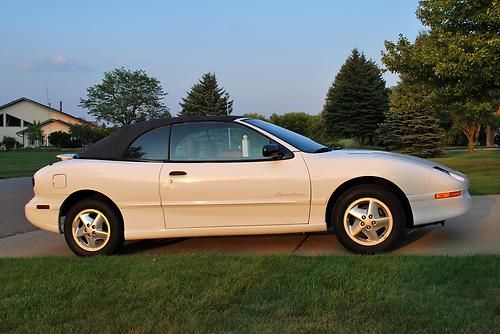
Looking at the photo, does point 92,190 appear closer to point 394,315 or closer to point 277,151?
point 277,151

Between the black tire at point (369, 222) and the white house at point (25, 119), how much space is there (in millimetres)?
74688

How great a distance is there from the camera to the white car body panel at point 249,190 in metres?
5.45

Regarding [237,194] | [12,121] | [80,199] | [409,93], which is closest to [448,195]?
[237,194]

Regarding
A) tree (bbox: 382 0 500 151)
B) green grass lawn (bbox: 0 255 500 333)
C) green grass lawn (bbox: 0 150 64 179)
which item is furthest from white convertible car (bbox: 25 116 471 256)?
green grass lawn (bbox: 0 150 64 179)

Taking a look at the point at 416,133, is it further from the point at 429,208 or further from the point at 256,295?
the point at 256,295

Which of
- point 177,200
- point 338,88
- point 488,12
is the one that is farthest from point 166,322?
point 338,88

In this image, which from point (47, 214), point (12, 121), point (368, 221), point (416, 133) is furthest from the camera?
point (12, 121)

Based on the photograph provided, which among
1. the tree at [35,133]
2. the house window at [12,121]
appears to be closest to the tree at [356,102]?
the tree at [35,133]

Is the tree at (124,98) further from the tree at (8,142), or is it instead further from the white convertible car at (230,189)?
the white convertible car at (230,189)

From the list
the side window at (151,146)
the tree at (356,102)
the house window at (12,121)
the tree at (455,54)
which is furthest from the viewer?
the house window at (12,121)

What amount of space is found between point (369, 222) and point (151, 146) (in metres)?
2.55

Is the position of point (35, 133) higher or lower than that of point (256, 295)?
higher

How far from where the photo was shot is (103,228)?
5.84 m

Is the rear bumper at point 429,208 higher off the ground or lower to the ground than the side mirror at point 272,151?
lower
